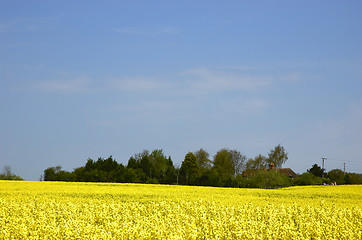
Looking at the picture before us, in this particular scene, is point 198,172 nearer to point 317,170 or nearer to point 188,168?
point 188,168

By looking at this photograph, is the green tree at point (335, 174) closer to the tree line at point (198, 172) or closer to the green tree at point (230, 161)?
the tree line at point (198, 172)

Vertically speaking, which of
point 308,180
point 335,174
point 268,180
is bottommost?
point 308,180

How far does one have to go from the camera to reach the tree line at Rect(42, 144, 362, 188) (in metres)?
60.4

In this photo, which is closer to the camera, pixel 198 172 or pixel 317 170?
pixel 198 172

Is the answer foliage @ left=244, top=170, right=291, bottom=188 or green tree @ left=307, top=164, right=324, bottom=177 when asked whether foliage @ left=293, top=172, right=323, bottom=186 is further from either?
green tree @ left=307, top=164, right=324, bottom=177

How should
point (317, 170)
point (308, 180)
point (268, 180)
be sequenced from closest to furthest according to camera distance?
point (268, 180)
point (308, 180)
point (317, 170)

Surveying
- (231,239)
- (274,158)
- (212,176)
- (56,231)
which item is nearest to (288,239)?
(231,239)

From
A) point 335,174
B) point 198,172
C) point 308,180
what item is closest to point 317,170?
point 335,174

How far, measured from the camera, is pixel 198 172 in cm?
7725

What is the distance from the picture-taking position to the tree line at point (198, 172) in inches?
2377

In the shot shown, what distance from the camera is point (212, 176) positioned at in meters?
59.6

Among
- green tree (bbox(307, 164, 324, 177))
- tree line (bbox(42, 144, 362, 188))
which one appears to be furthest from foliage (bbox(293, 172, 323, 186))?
green tree (bbox(307, 164, 324, 177))

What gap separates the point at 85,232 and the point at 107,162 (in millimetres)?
54674

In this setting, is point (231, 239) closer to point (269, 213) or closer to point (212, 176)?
point (269, 213)
